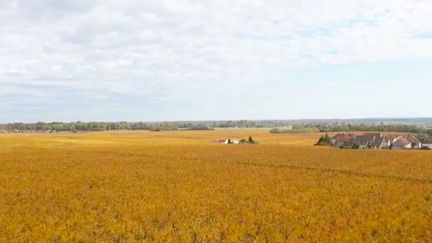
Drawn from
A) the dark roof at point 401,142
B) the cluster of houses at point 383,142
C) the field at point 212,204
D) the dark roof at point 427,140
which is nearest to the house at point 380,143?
the cluster of houses at point 383,142

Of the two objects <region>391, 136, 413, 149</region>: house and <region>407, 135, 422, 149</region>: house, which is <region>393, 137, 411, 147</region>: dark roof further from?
<region>407, 135, 422, 149</region>: house

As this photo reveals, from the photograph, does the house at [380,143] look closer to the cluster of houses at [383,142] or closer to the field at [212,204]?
the cluster of houses at [383,142]

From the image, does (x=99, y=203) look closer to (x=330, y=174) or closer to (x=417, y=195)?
(x=417, y=195)

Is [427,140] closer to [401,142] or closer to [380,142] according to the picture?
[401,142]

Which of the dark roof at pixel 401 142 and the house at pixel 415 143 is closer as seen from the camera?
the dark roof at pixel 401 142

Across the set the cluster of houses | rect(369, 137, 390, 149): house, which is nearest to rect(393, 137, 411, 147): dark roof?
the cluster of houses

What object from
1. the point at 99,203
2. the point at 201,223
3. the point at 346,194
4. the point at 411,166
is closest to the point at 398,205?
the point at 346,194

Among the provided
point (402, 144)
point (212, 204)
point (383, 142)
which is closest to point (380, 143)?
point (383, 142)

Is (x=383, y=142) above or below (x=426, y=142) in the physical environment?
above

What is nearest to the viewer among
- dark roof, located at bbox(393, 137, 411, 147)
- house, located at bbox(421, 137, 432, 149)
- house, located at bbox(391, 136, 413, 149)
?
house, located at bbox(391, 136, 413, 149)

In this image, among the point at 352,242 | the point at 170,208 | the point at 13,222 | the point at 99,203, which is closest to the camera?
the point at 352,242

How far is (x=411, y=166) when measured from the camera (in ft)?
126

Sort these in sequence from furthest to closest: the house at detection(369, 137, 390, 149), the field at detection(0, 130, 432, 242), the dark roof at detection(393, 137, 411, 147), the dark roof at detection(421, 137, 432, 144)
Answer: the dark roof at detection(421, 137, 432, 144), the dark roof at detection(393, 137, 411, 147), the house at detection(369, 137, 390, 149), the field at detection(0, 130, 432, 242)

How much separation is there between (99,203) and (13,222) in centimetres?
449
